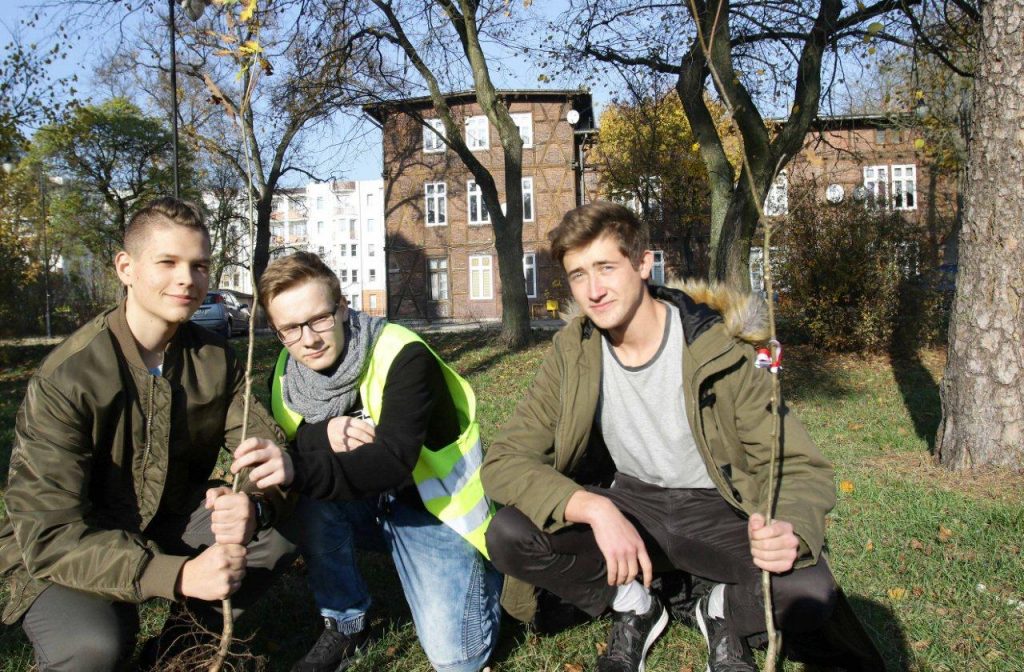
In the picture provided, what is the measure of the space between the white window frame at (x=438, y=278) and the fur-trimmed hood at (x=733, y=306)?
94.6 ft

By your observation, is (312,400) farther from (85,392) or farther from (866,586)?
(866,586)

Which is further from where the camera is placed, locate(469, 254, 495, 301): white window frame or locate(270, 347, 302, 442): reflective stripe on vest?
locate(469, 254, 495, 301): white window frame

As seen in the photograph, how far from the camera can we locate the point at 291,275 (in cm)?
262

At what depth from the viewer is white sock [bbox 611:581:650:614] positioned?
108 inches

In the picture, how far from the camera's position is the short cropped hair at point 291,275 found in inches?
103

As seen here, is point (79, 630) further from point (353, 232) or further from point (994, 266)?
point (353, 232)

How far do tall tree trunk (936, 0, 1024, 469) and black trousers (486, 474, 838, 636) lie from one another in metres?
3.42

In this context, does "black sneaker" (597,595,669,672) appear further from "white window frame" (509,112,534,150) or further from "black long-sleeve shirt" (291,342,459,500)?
"white window frame" (509,112,534,150)

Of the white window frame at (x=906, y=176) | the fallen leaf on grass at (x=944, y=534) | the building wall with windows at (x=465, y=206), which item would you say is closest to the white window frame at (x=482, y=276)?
the building wall with windows at (x=465, y=206)

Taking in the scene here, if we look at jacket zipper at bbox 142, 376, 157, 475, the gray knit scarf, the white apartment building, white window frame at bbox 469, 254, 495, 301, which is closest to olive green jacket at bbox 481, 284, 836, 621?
the gray knit scarf

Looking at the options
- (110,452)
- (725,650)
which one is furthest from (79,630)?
(725,650)

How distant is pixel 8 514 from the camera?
2.18m

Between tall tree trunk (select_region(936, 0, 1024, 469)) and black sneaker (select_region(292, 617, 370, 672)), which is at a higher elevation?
tall tree trunk (select_region(936, 0, 1024, 469))

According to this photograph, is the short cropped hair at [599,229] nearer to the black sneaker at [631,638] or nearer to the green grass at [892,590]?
the black sneaker at [631,638]
